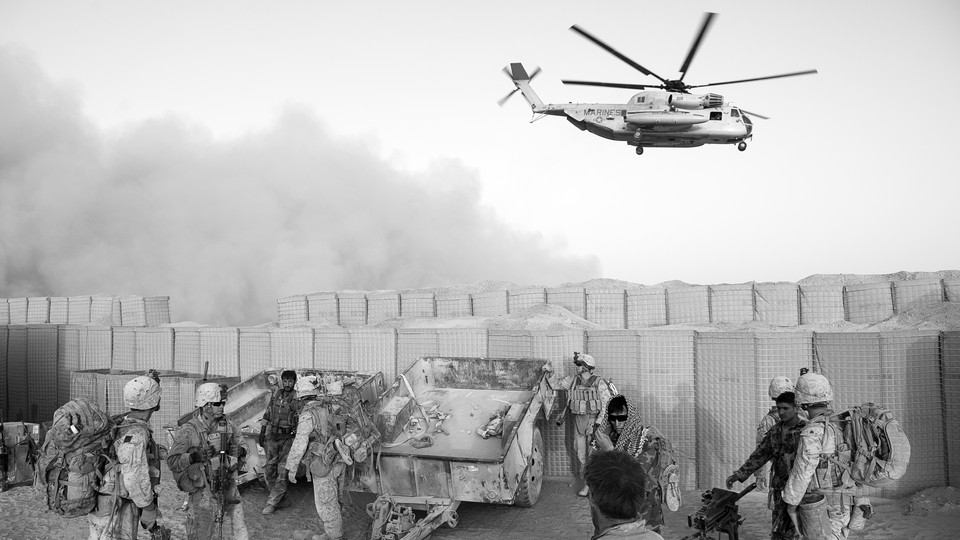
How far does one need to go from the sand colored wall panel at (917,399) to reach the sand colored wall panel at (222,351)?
8.71m

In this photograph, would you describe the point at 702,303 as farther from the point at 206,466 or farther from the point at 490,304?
the point at 206,466

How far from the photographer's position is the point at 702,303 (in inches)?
528

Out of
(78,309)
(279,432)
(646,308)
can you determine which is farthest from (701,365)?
(78,309)

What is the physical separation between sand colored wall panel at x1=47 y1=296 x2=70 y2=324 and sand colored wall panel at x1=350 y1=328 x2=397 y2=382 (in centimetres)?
1042

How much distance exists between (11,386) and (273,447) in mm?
7982

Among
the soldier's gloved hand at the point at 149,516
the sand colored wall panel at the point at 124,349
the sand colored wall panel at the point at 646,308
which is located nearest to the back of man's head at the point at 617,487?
the soldier's gloved hand at the point at 149,516

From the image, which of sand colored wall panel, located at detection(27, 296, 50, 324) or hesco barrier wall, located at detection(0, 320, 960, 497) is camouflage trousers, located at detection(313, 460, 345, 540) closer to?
hesco barrier wall, located at detection(0, 320, 960, 497)

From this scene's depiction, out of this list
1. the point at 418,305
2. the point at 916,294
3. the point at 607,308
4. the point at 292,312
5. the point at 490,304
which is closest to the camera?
the point at 916,294

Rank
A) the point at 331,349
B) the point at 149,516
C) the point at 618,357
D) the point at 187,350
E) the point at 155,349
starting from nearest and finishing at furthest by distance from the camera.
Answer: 1. the point at 149,516
2. the point at 618,357
3. the point at 331,349
4. the point at 187,350
5. the point at 155,349

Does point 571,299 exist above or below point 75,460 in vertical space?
above

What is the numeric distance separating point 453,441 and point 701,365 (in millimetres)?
3000

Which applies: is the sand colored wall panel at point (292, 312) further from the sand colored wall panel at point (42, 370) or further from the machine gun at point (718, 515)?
the machine gun at point (718, 515)

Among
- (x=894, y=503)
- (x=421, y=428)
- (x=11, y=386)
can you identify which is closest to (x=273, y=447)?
(x=421, y=428)

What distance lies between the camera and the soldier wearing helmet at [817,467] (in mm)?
4098
